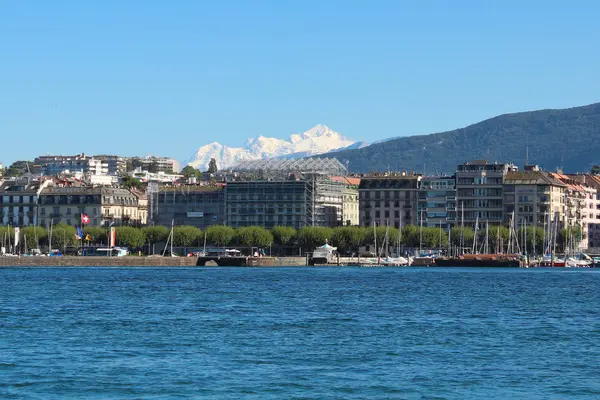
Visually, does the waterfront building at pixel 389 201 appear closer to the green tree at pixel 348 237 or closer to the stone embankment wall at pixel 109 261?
the green tree at pixel 348 237

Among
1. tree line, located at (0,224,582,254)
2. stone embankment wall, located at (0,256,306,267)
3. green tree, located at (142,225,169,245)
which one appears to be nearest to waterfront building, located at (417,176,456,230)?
tree line, located at (0,224,582,254)

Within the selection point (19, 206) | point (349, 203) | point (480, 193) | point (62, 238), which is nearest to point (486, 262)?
point (480, 193)

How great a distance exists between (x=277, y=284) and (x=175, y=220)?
301 ft

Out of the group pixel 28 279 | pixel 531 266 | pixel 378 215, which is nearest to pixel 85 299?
pixel 28 279

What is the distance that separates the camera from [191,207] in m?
183

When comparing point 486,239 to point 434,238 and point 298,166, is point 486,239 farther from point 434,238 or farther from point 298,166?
point 298,166

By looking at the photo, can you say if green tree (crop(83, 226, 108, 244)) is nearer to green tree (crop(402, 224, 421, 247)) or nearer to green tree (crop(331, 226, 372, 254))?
green tree (crop(331, 226, 372, 254))

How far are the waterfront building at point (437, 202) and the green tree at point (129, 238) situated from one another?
119 ft

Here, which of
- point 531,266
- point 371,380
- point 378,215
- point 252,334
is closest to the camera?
point 371,380

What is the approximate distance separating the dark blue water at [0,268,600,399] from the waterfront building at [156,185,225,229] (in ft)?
353

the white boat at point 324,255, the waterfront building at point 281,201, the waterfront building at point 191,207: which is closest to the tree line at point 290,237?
the white boat at point 324,255

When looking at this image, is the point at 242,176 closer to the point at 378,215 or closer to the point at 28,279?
the point at 378,215

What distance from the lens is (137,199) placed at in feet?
625

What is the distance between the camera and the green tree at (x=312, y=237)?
534 feet
